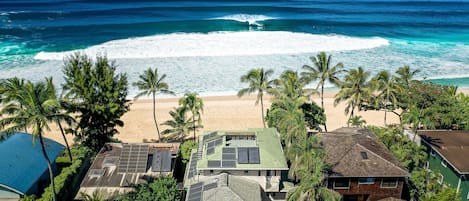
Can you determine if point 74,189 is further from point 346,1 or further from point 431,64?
point 346,1

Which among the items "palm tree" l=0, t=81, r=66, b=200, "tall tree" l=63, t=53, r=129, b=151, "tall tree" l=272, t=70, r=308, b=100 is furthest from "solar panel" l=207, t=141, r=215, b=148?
"palm tree" l=0, t=81, r=66, b=200

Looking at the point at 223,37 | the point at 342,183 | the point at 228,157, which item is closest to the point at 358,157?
the point at 342,183

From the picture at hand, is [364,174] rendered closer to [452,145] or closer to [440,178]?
[440,178]

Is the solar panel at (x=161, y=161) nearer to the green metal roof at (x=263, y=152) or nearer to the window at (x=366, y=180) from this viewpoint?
the green metal roof at (x=263, y=152)

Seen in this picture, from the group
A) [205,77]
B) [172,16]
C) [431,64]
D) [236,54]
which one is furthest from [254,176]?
[172,16]

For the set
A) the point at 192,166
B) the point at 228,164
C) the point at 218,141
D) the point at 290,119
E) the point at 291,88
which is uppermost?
the point at 291,88

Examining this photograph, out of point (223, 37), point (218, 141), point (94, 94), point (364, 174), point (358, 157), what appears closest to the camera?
point (364, 174)

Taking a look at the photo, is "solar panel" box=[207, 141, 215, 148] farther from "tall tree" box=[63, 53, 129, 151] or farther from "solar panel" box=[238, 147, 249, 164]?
"tall tree" box=[63, 53, 129, 151]
